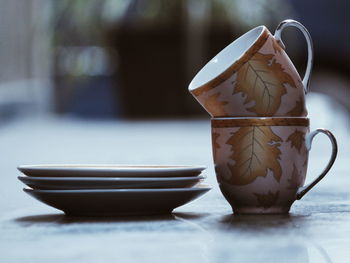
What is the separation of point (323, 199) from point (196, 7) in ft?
21.4

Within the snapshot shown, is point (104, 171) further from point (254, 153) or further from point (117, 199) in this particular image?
point (254, 153)

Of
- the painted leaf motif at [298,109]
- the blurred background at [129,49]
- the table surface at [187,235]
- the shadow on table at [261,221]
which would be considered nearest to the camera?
the table surface at [187,235]

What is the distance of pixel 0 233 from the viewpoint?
67cm

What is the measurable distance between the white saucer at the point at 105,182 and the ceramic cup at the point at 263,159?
5cm

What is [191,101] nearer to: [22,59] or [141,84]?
[141,84]

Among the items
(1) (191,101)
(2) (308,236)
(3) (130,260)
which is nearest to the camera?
(3) (130,260)

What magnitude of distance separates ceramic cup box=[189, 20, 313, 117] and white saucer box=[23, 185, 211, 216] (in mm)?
86

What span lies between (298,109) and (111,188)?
20cm

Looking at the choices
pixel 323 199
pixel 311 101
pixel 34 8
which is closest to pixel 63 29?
pixel 34 8

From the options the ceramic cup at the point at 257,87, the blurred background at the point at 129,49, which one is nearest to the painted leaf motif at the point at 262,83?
the ceramic cup at the point at 257,87

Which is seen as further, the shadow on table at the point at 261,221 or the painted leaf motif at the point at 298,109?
the painted leaf motif at the point at 298,109

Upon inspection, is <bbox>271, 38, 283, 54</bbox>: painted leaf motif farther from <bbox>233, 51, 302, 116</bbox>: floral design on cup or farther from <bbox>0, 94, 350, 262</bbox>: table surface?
<bbox>0, 94, 350, 262</bbox>: table surface

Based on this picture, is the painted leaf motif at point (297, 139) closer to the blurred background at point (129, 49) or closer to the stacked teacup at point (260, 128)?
the stacked teacup at point (260, 128)

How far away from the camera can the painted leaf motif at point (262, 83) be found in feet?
2.57
